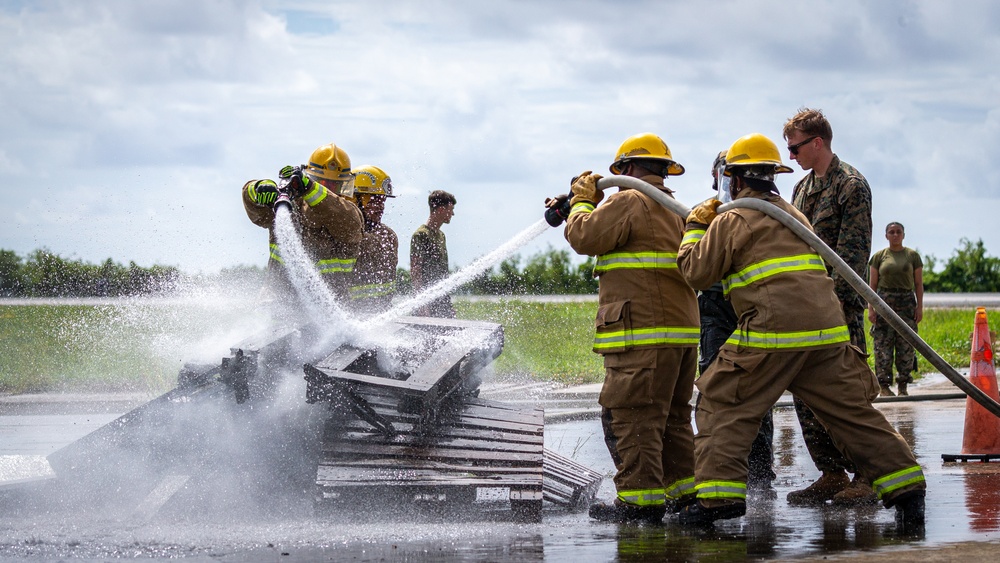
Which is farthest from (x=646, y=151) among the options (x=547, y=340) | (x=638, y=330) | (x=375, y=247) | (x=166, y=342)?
(x=547, y=340)

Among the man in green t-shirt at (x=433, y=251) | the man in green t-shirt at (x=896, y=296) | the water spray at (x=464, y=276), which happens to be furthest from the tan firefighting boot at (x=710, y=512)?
the man in green t-shirt at (x=896, y=296)

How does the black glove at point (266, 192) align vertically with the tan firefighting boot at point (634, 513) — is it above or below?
above

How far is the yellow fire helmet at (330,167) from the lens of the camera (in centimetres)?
745

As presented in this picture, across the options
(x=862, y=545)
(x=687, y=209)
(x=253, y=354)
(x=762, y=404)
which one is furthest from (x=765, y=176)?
(x=253, y=354)

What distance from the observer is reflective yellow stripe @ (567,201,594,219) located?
547 centimetres

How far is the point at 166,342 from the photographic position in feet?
35.2

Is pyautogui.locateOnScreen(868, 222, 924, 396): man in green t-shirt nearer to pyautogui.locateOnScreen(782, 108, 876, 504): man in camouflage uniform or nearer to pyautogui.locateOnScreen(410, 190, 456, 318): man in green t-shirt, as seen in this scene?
pyautogui.locateOnScreen(410, 190, 456, 318): man in green t-shirt

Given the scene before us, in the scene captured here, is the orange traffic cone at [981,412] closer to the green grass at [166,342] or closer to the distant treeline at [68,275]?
the green grass at [166,342]

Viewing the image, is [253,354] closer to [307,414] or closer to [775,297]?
[307,414]

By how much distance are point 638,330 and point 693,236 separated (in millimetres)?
511

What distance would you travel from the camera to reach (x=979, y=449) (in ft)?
23.3

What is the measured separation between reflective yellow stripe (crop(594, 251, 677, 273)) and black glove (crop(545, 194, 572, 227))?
1.34 ft

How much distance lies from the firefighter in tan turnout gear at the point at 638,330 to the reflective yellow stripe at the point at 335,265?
2.27 m

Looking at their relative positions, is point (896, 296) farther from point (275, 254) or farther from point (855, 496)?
point (275, 254)
